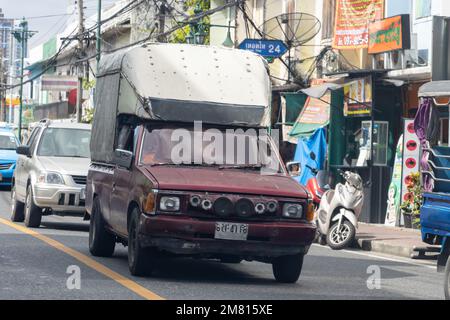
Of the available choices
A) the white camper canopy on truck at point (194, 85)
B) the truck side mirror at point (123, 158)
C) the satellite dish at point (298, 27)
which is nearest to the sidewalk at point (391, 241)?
the white camper canopy on truck at point (194, 85)

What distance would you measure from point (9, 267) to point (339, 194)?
8.29 metres

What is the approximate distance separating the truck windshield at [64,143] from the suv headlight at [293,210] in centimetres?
856

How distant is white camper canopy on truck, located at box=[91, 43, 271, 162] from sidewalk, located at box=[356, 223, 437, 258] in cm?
628

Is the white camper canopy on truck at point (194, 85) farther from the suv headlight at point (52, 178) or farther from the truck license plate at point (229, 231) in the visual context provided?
the suv headlight at point (52, 178)

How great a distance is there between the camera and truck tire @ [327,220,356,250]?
1923 cm

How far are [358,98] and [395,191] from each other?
106 inches

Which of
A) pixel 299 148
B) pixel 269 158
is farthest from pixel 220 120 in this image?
pixel 299 148

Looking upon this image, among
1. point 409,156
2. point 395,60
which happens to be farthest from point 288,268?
point 395,60

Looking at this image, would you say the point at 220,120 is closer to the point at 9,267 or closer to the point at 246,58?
the point at 246,58

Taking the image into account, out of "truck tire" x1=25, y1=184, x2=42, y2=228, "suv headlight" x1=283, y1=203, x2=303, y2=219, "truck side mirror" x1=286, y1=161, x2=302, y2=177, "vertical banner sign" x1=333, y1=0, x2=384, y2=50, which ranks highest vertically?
"vertical banner sign" x1=333, y1=0, x2=384, y2=50

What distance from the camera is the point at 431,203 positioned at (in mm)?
11836

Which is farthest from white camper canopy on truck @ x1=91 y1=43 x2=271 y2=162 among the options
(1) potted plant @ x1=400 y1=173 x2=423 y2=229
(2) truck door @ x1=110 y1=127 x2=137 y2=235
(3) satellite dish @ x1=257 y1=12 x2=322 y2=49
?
(3) satellite dish @ x1=257 y1=12 x2=322 y2=49

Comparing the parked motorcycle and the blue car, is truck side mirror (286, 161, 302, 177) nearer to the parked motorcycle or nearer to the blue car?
the parked motorcycle

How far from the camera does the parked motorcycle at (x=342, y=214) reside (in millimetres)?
19388
